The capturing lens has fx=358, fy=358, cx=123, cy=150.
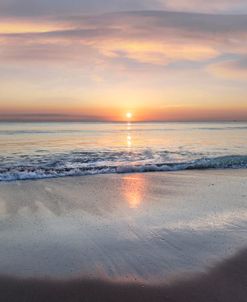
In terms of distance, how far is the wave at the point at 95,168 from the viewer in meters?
12.3

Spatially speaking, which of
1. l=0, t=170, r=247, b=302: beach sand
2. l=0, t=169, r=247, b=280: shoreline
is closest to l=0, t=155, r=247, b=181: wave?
l=0, t=169, r=247, b=280: shoreline

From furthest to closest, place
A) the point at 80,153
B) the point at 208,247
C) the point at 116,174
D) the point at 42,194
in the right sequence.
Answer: the point at 80,153 → the point at 116,174 → the point at 42,194 → the point at 208,247

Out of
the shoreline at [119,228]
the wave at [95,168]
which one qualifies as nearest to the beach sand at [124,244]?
the shoreline at [119,228]

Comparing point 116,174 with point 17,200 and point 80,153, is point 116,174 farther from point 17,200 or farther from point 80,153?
point 80,153

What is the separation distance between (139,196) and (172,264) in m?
4.32

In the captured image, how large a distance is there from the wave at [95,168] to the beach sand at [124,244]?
2.37 meters

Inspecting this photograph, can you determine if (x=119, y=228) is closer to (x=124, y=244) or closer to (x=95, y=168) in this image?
(x=124, y=244)

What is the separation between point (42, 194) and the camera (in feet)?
30.9

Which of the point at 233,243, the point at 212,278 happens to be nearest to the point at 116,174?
the point at 233,243

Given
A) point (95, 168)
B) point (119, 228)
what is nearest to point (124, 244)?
point (119, 228)

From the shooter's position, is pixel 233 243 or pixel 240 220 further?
pixel 240 220

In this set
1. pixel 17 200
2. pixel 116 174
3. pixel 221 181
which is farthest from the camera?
pixel 116 174

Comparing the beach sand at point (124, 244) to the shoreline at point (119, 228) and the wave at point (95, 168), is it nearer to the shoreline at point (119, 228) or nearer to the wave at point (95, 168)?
the shoreline at point (119, 228)

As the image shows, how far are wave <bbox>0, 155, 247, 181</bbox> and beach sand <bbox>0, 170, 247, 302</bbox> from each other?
7.77 ft
